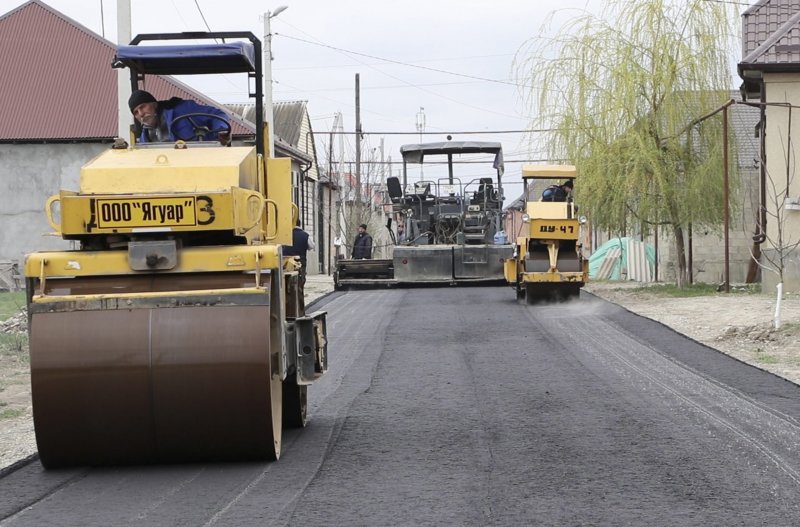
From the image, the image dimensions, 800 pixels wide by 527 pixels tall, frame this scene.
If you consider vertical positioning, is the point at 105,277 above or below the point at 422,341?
above

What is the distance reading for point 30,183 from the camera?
97.5ft

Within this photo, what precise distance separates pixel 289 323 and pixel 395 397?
235 centimetres

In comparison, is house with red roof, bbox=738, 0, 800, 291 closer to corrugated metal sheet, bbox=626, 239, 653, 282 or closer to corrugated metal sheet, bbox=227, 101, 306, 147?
corrugated metal sheet, bbox=626, 239, 653, 282

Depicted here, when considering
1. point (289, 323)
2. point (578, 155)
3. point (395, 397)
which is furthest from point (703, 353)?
point (578, 155)

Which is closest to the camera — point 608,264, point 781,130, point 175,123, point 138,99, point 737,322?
point 138,99

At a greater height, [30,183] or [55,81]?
[55,81]

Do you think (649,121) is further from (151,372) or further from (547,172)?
(151,372)

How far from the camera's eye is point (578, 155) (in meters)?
23.8

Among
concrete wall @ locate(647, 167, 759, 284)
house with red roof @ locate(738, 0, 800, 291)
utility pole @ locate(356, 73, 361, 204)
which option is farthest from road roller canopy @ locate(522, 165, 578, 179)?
utility pole @ locate(356, 73, 361, 204)

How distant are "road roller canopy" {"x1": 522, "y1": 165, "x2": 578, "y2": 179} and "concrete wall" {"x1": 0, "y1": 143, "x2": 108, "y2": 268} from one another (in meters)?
13.3

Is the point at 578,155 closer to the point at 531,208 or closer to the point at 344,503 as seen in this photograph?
the point at 531,208

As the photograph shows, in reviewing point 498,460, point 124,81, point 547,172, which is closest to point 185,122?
point 498,460

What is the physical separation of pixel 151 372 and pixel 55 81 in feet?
86.7

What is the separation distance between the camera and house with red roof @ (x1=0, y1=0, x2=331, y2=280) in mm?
29578
